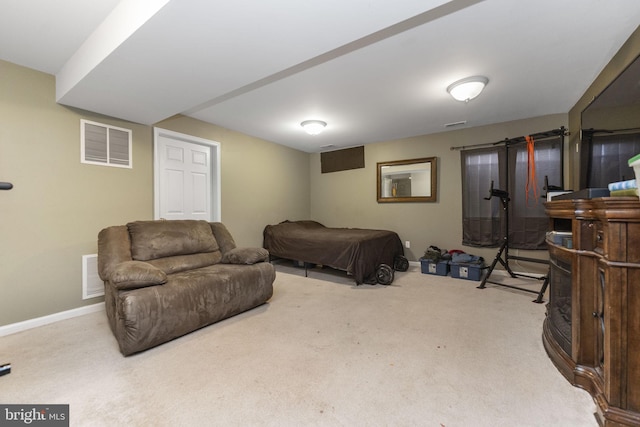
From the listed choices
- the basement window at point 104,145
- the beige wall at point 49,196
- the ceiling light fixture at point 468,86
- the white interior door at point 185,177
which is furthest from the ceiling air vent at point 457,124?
the basement window at point 104,145

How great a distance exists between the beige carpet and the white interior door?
157 centimetres

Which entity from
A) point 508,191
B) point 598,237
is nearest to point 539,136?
point 508,191

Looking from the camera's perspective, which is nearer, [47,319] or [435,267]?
[47,319]

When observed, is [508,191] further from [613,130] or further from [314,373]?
[314,373]

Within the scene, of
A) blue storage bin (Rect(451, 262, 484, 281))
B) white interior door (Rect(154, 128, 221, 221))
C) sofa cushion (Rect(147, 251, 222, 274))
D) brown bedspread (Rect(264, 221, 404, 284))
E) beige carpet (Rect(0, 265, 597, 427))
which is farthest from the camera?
blue storage bin (Rect(451, 262, 484, 281))

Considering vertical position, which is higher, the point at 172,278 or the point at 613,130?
the point at 613,130

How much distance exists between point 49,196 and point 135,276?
5.01 ft

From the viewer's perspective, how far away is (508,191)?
13.1ft

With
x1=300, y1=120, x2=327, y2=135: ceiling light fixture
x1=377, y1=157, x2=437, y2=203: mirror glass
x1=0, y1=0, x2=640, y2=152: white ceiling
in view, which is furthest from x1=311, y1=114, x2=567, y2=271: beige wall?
x1=300, y1=120, x2=327, y2=135: ceiling light fixture

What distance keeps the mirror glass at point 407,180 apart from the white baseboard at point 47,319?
452 cm

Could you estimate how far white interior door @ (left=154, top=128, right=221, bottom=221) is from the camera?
352 cm

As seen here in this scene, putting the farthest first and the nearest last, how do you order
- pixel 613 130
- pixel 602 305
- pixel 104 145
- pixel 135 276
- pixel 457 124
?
pixel 457 124, pixel 104 145, pixel 135 276, pixel 613 130, pixel 602 305

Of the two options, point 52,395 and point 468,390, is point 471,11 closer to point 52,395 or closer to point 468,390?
point 468,390

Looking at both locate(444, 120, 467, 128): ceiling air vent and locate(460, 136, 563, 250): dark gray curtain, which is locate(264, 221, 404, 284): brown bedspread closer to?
locate(460, 136, 563, 250): dark gray curtain
